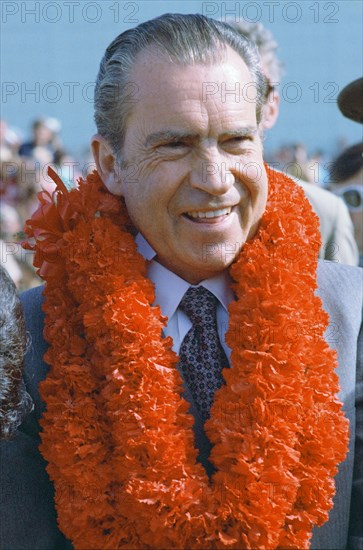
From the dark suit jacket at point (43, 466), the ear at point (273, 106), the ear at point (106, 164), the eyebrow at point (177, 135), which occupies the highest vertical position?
the eyebrow at point (177, 135)

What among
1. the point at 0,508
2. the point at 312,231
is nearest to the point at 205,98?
the point at 312,231

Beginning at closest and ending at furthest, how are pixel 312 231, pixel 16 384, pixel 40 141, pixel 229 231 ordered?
pixel 16 384, pixel 229 231, pixel 312 231, pixel 40 141

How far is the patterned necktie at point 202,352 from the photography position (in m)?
2.66

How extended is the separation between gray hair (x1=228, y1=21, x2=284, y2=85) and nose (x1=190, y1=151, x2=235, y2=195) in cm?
145

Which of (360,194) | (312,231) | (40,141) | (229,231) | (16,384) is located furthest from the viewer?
(40,141)

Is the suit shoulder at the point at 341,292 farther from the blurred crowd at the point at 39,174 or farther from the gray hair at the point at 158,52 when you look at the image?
the blurred crowd at the point at 39,174

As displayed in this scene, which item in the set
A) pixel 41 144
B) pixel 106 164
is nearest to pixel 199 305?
pixel 106 164

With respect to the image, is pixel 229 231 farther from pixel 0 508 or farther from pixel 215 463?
pixel 0 508

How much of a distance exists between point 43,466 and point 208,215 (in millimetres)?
823

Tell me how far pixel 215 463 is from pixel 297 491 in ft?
0.73

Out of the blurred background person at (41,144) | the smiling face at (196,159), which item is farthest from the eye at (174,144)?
the blurred background person at (41,144)

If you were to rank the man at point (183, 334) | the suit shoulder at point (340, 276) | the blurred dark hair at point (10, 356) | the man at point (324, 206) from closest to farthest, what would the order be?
1. the blurred dark hair at point (10, 356)
2. the man at point (183, 334)
3. the suit shoulder at point (340, 276)
4. the man at point (324, 206)

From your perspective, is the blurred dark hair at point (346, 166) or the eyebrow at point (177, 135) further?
the blurred dark hair at point (346, 166)

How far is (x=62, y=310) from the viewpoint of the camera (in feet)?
8.84
